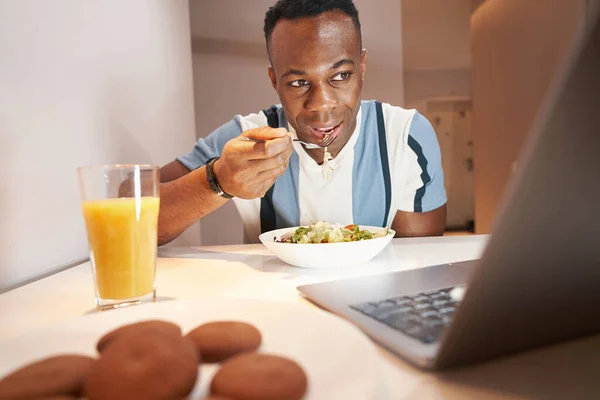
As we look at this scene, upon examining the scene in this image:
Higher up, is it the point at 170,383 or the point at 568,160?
the point at 568,160

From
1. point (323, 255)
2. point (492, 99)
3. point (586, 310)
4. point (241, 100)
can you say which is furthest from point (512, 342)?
point (492, 99)

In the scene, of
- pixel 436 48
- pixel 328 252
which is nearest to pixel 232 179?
pixel 328 252

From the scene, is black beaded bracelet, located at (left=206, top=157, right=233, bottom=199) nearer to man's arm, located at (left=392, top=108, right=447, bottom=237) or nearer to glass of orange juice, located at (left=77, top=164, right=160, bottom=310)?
glass of orange juice, located at (left=77, top=164, right=160, bottom=310)

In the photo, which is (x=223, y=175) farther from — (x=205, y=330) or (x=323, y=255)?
(x=205, y=330)

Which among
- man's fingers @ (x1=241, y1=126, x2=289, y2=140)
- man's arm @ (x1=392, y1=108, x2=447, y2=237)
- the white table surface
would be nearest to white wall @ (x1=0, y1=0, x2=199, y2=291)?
the white table surface

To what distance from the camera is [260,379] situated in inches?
13.0

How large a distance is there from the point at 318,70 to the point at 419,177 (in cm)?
59

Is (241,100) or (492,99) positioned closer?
(241,100)

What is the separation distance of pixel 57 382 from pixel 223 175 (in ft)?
2.53

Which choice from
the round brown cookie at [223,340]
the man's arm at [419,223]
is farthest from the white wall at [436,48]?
the round brown cookie at [223,340]

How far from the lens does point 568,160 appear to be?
11.4 inches

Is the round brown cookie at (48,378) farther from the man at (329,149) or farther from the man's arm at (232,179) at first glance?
the man at (329,149)

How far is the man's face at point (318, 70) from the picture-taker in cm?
134

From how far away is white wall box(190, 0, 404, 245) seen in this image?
3.10 meters
